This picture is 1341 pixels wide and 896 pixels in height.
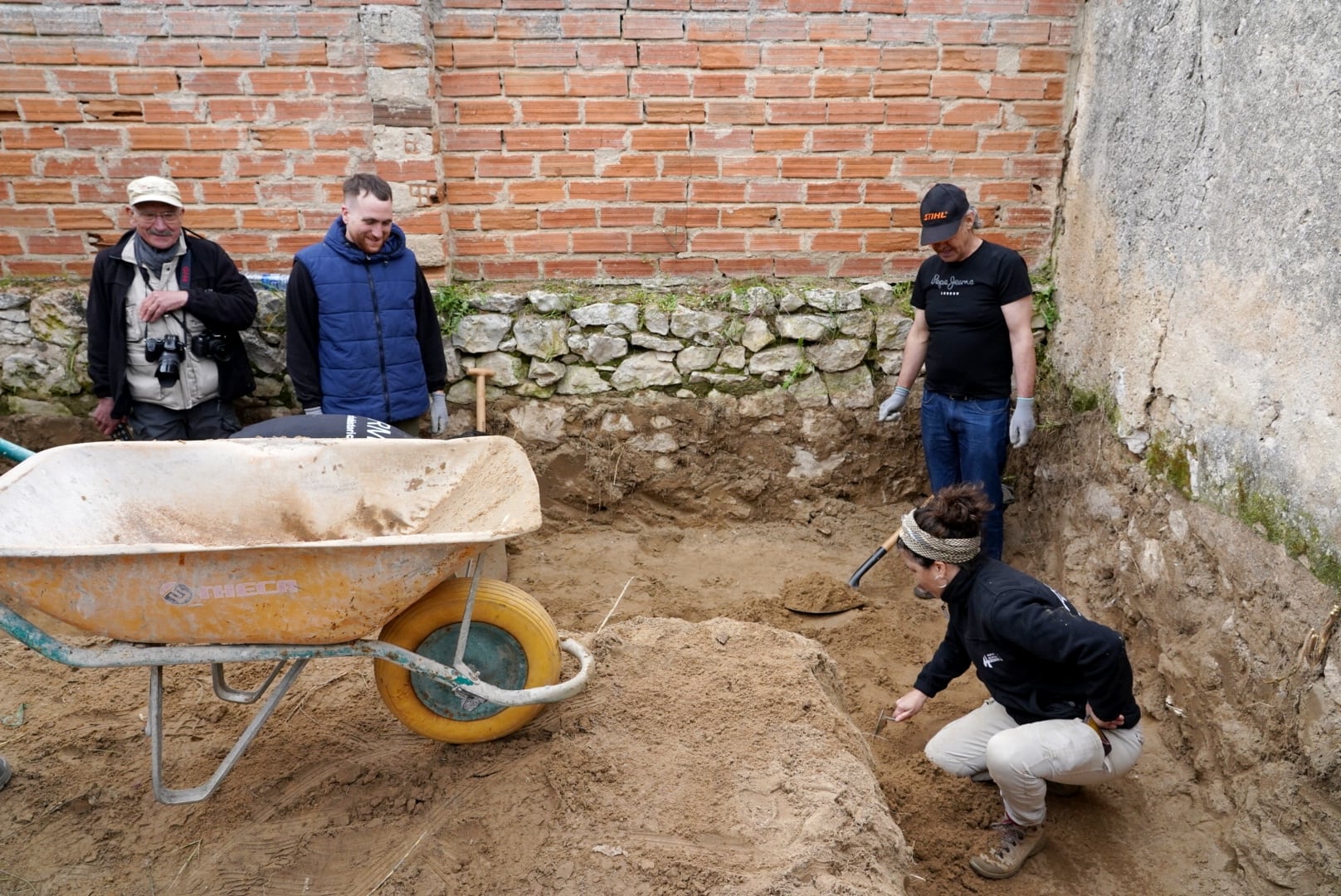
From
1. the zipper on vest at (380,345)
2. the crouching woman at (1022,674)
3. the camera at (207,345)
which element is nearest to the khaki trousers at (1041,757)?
the crouching woman at (1022,674)

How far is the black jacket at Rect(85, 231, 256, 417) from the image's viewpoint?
13.5 feet

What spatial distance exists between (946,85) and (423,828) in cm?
434

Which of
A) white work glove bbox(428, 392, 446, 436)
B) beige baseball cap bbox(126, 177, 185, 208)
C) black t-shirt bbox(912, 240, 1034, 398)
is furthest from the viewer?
white work glove bbox(428, 392, 446, 436)

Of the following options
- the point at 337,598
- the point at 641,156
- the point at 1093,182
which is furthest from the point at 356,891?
the point at 1093,182

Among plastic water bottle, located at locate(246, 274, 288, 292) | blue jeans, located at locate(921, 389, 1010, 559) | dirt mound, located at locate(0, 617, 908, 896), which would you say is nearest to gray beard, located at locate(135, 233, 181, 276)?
plastic water bottle, located at locate(246, 274, 288, 292)

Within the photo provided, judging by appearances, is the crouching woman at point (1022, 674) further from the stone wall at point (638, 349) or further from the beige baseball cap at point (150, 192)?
the beige baseball cap at point (150, 192)

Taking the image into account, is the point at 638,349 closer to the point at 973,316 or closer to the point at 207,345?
the point at 973,316

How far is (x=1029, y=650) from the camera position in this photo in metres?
2.88

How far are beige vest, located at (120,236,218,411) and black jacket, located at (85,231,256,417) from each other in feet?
0.10

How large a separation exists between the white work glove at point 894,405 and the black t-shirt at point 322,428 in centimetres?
265

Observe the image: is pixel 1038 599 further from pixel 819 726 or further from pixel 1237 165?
pixel 1237 165

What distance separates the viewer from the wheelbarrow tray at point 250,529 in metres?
2.29

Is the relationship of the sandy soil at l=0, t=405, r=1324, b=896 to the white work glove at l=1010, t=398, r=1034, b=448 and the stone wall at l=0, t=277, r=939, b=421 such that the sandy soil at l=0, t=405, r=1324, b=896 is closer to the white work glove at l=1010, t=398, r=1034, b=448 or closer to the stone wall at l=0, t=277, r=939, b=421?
the white work glove at l=1010, t=398, r=1034, b=448

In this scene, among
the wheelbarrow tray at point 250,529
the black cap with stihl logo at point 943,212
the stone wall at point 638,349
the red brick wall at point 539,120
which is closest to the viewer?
the wheelbarrow tray at point 250,529
